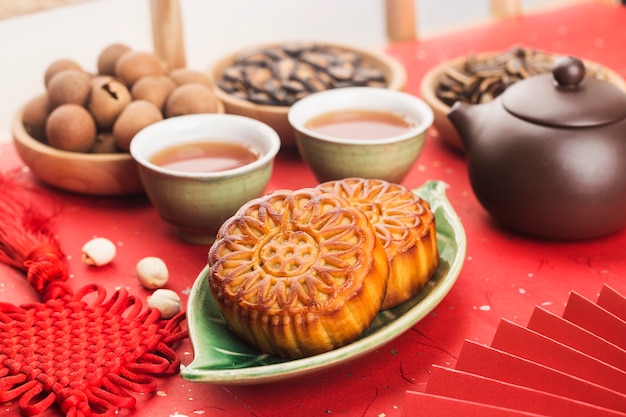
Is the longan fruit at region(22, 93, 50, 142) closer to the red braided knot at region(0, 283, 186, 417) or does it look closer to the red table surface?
the red table surface

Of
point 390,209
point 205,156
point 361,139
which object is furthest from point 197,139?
point 390,209

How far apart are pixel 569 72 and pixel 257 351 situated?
59 cm

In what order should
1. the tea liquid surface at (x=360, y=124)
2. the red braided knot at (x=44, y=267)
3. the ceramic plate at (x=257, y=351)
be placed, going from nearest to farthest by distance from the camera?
the ceramic plate at (x=257, y=351) → the red braided knot at (x=44, y=267) → the tea liquid surface at (x=360, y=124)

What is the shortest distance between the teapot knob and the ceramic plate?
0.26 metres

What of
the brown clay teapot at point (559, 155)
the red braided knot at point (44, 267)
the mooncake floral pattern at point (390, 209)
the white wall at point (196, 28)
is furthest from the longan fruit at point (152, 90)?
the white wall at point (196, 28)

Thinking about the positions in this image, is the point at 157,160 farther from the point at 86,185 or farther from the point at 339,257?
the point at 339,257

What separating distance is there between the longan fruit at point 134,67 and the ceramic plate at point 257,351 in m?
0.52

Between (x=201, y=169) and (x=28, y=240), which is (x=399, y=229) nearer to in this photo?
(x=201, y=169)

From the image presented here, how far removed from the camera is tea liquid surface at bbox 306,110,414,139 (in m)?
1.32

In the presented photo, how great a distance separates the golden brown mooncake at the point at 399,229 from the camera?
38.2 inches

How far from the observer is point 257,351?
35.7 inches

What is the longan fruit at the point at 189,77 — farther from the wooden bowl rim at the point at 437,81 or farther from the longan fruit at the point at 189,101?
the wooden bowl rim at the point at 437,81

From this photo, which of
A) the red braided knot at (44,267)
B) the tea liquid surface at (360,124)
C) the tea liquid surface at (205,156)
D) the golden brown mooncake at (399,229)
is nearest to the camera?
the golden brown mooncake at (399,229)

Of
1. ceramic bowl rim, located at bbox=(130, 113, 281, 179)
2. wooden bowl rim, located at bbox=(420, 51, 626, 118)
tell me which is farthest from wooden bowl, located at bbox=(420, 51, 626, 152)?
ceramic bowl rim, located at bbox=(130, 113, 281, 179)
